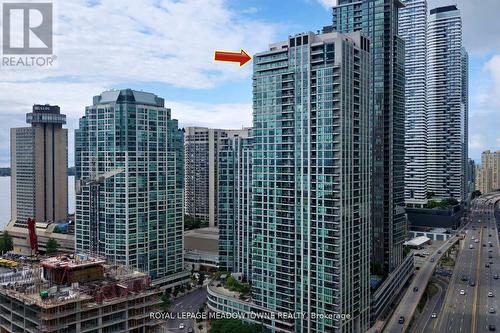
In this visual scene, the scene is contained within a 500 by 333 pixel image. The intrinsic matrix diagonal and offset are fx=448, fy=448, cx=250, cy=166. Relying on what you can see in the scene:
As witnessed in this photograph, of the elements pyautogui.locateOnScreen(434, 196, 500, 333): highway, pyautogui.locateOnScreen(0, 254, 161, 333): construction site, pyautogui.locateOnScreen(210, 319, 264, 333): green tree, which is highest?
pyautogui.locateOnScreen(0, 254, 161, 333): construction site

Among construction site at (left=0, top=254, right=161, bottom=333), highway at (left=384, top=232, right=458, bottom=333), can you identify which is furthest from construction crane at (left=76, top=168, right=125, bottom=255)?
highway at (left=384, top=232, right=458, bottom=333)

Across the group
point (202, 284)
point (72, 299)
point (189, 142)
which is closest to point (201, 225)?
point (189, 142)

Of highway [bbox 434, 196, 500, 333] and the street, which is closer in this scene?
highway [bbox 434, 196, 500, 333]

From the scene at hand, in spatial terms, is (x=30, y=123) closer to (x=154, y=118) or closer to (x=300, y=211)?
(x=154, y=118)

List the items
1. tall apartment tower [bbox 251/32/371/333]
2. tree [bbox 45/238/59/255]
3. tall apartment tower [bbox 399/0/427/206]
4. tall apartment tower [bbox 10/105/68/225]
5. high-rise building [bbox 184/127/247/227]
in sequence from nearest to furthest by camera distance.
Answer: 1. tall apartment tower [bbox 251/32/371/333]
2. tree [bbox 45/238/59/255]
3. tall apartment tower [bbox 10/105/68/225]
4. high-rise building [bbox 184/127/247/227]
5. tall apartment tower [bbox 399/0/427/206]

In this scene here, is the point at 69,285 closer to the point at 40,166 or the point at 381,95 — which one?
the point at 381,95

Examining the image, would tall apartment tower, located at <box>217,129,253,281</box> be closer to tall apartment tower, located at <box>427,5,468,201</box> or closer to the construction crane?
the construction crane
